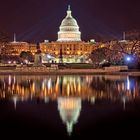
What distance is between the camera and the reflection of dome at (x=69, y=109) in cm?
1550

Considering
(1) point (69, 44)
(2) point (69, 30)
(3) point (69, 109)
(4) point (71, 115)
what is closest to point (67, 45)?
(1) point (69, 44)

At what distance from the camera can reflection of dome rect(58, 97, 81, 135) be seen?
610 inches

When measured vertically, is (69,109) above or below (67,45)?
below

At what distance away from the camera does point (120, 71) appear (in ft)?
194

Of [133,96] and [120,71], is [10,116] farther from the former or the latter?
[120,71]

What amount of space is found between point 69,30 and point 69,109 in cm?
13303

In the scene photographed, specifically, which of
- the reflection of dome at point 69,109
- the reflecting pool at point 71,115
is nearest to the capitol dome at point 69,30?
the reflecting pool at point 71,115

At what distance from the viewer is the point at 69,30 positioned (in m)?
150

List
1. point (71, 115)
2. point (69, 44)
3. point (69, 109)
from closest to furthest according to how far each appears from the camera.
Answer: point (71, 115) < point (69, 109) < point (69, 44)

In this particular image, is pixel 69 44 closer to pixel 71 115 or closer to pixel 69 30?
pixel 69 30

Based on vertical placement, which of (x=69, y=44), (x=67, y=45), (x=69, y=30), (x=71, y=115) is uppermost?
(x=69, y=30)

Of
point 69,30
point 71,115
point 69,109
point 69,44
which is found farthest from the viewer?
point 69,30

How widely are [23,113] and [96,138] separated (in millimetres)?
5395

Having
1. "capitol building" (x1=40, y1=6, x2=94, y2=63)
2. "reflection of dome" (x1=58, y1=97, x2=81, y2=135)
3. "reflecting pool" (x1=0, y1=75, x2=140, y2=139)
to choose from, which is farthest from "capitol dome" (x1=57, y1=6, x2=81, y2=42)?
"reflection of dome" (x1=58, y1=97, x2=81, y2=135)
